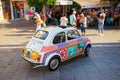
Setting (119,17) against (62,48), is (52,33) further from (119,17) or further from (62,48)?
(119,17)

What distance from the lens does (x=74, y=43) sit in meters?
6.92

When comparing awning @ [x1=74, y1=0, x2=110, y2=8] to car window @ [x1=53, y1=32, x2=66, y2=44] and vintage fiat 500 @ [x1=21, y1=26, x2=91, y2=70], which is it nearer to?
vintage fiat 500 @ [x1=21, y1=26, x2=91, y2=70]

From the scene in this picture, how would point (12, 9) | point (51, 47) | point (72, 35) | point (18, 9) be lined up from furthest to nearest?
point (18, 9)
point (12, 9)
point (72, 35)
point (51, 47)

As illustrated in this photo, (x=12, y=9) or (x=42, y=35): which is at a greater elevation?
(x=12, y=9)

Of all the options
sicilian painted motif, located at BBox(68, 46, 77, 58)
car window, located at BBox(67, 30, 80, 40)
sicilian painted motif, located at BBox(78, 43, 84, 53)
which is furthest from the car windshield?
sicilian painted motif, located at BBox(78, 43, 84, 53)

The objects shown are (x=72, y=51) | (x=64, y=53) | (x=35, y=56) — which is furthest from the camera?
(x=72, y=51)

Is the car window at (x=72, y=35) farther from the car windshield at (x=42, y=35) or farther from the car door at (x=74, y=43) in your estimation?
the car windshield at (x=42, y=35)

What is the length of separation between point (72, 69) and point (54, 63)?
73 centimetres

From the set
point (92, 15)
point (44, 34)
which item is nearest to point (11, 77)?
point (44, 34)

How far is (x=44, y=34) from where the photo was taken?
6418 mm

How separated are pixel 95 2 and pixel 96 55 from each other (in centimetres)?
933

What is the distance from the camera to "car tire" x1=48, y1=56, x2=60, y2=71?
6084 mm

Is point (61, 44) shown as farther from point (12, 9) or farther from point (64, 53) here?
point (12, 9)

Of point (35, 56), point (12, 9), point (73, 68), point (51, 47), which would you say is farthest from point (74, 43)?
point (12, 9)
